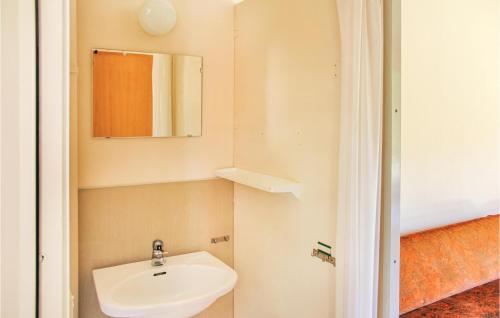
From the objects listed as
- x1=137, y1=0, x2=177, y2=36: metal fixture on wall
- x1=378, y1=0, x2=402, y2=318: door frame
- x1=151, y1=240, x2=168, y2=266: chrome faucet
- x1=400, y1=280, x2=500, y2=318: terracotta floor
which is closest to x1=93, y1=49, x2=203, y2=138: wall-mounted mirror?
x1=137, y1=0, x2=177, y2=36: metal fixture on wall

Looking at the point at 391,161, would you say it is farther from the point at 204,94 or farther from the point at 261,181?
the point at 204,94

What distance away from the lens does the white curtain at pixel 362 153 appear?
4.07 feet

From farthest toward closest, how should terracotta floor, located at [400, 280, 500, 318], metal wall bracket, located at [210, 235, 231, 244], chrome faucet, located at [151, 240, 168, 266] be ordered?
metal wall bracket, located at [210, 235, 231, 244] → chrome faucet, located at [151, 240, 168, 266] → terracotta floor, located at [400, 280, 500, 318]

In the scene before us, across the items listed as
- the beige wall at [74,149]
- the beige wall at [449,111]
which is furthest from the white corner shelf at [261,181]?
the beige wall at [449,111]

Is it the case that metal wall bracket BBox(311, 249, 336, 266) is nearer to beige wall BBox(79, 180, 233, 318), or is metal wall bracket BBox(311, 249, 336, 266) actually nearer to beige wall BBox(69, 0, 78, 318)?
beige wall BBox(79, 180, 233, 318)

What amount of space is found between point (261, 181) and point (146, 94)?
81 centimetres

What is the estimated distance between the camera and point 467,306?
6.23 ft

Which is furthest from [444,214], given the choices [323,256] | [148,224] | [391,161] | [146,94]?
[146,94]

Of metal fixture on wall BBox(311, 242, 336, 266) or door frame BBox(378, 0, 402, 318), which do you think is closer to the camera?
door frame BBox(378, 0, 402, 318)

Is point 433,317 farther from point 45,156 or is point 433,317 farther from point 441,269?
point 45,156

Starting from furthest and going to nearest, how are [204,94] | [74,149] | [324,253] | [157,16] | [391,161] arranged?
[204,94], [157,16], [74,149], [324,253], [391,161]

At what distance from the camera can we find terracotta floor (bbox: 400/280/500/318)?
180 cm

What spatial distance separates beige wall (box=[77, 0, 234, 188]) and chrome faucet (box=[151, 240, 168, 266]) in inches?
13.9

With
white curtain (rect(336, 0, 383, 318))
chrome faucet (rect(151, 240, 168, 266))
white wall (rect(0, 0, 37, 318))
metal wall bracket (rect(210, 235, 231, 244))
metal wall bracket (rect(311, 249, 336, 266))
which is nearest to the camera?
white wall (rect(0, 0, 37, 318))
